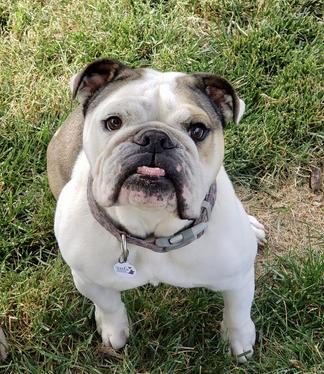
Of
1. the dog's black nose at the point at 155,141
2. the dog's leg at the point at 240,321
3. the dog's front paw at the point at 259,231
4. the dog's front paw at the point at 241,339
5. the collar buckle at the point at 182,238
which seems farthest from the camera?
the dog's front paw at the point at 259,231

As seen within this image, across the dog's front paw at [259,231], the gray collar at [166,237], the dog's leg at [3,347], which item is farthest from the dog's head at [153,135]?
the dog's leg at [3,347]

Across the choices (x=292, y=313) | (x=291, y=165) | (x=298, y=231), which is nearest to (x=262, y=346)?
(x=292, y=313)

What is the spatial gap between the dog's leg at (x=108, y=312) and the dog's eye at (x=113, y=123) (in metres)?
0.66

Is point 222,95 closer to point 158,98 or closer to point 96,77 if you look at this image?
point 158,98

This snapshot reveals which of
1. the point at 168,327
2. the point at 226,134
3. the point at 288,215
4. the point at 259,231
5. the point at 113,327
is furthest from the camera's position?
the point at 226,134

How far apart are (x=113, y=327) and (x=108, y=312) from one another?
0.11 meters

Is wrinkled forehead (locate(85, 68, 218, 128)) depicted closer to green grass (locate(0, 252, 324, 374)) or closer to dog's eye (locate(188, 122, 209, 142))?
dog's eye (locate(188, 122, 209, 142))

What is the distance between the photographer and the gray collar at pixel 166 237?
248 centimetres

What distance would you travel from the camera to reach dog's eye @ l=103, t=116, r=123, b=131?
232cm

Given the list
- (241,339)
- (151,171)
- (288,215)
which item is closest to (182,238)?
(151,171)

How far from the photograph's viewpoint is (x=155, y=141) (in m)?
2.20

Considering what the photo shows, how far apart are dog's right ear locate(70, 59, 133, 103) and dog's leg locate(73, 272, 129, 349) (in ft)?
2.18

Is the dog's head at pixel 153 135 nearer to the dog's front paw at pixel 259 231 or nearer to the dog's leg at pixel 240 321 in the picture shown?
the dog's leg at pixel 240 321

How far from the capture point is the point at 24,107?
380 centimetres
